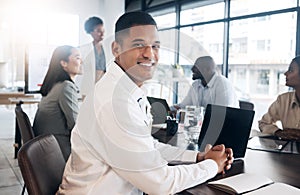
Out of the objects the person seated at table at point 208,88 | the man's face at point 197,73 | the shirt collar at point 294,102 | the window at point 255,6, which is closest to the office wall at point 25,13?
the window at point 255,6

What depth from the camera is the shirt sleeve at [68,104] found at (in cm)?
Result: 258

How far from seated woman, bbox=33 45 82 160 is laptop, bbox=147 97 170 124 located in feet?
2.24

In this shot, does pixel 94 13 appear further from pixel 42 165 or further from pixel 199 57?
pixel 42 165

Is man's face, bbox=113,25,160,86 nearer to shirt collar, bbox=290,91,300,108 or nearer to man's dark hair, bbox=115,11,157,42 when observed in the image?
man's dark hair, bbox=115,11,157,42

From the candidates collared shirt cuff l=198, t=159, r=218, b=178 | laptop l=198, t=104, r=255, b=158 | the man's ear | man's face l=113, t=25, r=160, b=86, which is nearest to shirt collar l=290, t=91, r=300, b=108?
laptop l=198, t=104, r=255, b=158

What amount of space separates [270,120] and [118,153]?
1733mm

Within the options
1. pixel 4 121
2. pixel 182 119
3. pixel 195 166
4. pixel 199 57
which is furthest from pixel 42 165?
pixel 4 121

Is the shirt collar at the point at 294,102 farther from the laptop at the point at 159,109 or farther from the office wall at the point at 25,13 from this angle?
the office wall at the point at 25,13

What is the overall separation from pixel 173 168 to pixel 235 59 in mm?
4816

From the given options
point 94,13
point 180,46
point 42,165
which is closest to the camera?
point 42,165

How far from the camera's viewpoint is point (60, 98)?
2586 millimetres

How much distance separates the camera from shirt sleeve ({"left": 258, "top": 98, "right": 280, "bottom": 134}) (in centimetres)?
231

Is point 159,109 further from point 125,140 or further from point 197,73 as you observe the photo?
point 125,140

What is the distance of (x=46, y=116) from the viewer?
103 inches
